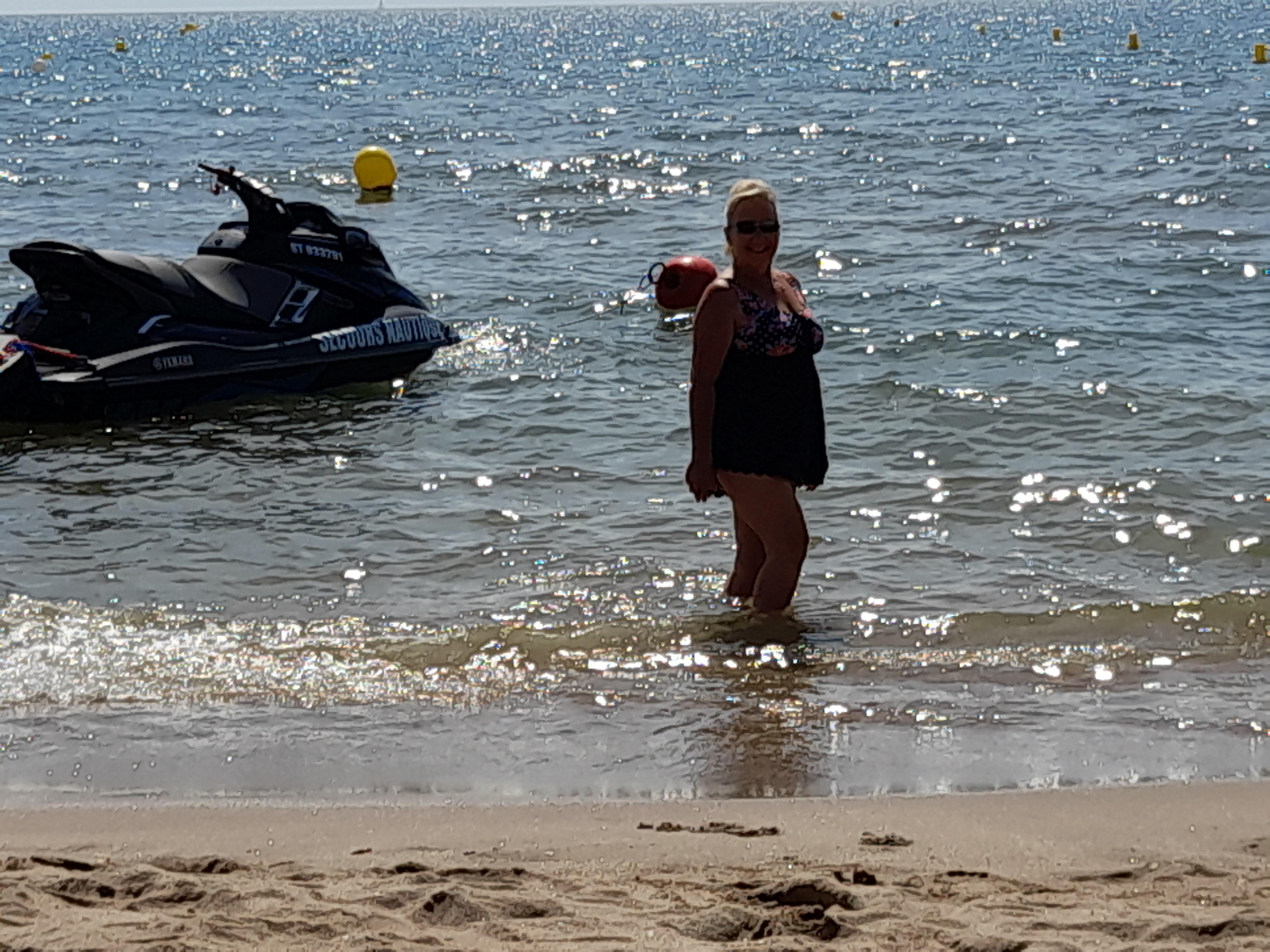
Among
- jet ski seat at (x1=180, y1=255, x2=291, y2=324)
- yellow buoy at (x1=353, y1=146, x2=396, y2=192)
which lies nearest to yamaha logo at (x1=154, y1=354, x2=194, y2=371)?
jet ski seat at (x1=180, y1=255, x2=291, y2=324)

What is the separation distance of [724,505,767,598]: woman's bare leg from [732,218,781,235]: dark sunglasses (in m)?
1.27

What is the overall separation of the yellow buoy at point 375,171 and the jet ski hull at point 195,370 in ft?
33.3

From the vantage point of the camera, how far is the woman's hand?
565 cm

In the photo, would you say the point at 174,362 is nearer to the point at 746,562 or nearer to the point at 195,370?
the point at 195,370

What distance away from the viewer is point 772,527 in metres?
5.91

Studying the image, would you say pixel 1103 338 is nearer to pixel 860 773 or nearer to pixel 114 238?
pixel 860 773

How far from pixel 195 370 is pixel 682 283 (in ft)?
12.0

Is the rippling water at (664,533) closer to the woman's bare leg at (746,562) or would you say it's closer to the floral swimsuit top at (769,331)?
the woman's bare leg at (746,562)

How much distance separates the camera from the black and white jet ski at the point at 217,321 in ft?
29.8

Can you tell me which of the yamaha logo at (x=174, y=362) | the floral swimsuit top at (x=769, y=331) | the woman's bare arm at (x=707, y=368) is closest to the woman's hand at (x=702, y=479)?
the woman's bare arm at (x=707, y=368)

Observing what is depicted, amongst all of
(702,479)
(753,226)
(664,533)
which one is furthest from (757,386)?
(664,533)

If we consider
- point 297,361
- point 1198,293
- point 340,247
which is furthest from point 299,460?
point 1198,293

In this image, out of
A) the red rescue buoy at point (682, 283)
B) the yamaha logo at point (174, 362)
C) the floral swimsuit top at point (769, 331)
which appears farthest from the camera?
the red rescue buoy at point (682, 283)

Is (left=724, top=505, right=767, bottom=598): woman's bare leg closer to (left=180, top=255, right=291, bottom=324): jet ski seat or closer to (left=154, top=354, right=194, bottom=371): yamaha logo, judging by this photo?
(left=154, top=354, right=194, bottom=371): yamaha logo
